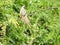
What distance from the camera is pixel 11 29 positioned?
3.08m

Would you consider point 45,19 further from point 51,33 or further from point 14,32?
point 14,32

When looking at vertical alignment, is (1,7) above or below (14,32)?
above

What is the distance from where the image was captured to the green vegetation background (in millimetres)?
3006

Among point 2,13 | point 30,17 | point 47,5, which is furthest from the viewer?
point 47,5

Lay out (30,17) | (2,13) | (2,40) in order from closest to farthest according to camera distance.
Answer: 1. (2,40)
2. (2,13)
3. (30,17)

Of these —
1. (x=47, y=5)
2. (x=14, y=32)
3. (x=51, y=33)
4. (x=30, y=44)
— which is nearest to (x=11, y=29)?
(x=14, y=32)

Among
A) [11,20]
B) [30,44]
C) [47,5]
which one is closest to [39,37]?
[30,44]

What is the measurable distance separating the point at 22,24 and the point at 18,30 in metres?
0.10

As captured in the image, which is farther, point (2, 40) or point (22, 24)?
point (22, 24)

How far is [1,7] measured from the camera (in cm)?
317

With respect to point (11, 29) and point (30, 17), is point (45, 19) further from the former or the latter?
point (11, 29)

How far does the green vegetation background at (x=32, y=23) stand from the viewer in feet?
9.86

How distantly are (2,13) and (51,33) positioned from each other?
617 millimetres

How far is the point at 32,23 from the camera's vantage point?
3.37m
